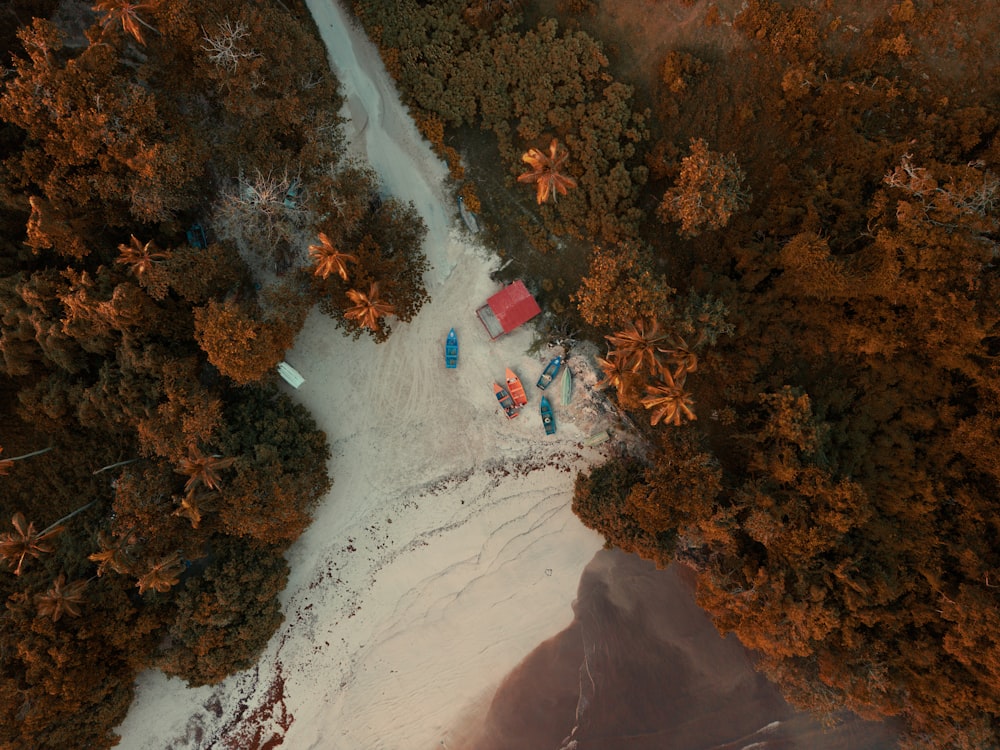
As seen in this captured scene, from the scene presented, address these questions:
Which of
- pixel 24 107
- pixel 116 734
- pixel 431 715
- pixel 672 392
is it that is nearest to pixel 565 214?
pixel 672 392

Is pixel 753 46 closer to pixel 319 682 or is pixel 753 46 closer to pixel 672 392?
pixel 672 392

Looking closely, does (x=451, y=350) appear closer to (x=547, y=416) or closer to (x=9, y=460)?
(x=547, y=416)

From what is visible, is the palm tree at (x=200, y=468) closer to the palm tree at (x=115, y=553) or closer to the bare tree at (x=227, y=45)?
the palm tree at (x=115, y=553)

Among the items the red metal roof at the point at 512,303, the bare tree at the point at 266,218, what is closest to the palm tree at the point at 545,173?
the red metal roof at the point at 512,303

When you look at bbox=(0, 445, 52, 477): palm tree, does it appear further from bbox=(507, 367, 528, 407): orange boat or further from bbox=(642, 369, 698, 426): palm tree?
bbox=(642, 369, 698, 426): palm tree

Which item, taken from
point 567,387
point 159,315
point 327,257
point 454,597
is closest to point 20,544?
point 159,315

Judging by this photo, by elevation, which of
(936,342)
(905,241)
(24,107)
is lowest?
(936,342)

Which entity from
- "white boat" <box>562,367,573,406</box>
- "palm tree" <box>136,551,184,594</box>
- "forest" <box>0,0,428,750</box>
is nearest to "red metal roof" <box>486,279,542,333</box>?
"white boat" <box>562,367,573,406</box>
